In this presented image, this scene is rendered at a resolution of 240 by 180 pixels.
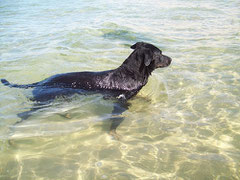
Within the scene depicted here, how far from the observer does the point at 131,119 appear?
4.55m

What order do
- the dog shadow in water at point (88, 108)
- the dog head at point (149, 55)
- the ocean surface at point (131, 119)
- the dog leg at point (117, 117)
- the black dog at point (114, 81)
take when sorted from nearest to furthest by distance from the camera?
the ocean surface at point (131, 119), the dog leg at point (117, 117), the dog shadow in water at point (88, 108), the black dog at point (114, 81), the dog head at point (149, 55)

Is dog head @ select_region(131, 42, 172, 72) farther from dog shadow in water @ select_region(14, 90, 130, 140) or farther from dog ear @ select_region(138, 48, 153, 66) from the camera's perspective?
dog shadow in water @ select_region(14, 90, 130, 140)

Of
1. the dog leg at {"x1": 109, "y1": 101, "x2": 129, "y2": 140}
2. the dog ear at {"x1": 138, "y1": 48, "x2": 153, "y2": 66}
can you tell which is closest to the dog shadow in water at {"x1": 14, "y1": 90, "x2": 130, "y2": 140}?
the dog leg at {"x1": 109, "y1": 101, "x2": 129, "y2": 140}

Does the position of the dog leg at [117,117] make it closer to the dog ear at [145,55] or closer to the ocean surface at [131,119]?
the ocean surface at [131,119]

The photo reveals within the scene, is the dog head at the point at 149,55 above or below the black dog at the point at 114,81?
above

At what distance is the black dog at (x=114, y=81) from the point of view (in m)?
5.11

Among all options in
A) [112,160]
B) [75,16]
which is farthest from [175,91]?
[75,16]

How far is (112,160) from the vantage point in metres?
3.44

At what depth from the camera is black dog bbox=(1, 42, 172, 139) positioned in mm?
5105

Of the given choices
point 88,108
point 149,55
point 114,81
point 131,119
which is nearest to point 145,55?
point 149,55

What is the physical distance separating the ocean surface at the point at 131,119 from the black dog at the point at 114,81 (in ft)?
0.61

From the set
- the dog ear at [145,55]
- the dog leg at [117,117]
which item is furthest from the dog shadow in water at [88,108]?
the dog ear at [145,55]

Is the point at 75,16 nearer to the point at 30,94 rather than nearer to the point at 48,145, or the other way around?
the point at 30,94

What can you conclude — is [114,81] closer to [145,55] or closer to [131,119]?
[145,55]
